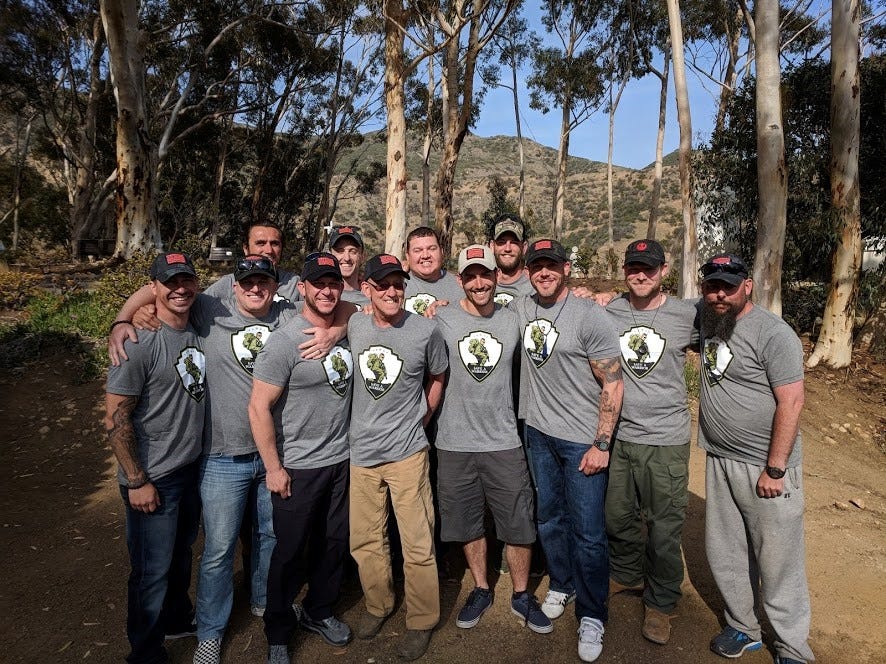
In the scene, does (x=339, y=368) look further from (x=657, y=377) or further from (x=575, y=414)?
(x=657, y=377)

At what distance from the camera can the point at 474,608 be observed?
10.5 feet

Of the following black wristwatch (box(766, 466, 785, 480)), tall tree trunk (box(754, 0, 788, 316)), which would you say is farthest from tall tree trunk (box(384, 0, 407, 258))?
black wristwatch (box(766, 466, 785, 480))

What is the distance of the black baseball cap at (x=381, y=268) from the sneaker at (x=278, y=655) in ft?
6.53

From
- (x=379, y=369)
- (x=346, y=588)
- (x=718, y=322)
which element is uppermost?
(x=718, y=322)

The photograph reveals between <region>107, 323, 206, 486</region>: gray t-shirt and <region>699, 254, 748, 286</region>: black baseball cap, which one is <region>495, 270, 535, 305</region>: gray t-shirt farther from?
<region>107, 323, 206, 486</region>: gray t-shirt

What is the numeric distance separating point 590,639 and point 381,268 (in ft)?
7.55

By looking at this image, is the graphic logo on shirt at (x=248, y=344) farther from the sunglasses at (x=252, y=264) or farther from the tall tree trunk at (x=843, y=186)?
the tall tree trunk at (x=843, y=186)

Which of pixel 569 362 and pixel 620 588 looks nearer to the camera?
pixel 569 362

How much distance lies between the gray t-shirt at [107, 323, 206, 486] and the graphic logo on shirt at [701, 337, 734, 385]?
2.66 meters

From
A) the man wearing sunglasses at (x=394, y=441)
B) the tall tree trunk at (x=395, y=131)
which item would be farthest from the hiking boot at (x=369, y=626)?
the tall tree trunk at (x=395, y=131)

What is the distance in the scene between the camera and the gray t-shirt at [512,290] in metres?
3.84

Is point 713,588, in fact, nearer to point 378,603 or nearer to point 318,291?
point 378,603

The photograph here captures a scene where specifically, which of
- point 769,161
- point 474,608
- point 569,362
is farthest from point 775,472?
point 769,161

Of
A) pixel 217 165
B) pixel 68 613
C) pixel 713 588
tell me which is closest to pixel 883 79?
pixel 713 588
